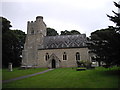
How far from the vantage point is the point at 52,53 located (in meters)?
35.7

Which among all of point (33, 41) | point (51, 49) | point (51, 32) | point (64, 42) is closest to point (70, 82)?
point (51, 49)

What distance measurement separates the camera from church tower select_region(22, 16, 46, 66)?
125 ft

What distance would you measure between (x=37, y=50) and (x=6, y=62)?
44.1ft

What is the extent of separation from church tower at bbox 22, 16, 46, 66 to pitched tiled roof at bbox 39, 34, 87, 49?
2.26m

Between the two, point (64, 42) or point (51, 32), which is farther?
point (51, 32)

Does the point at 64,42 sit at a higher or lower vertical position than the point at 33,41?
lower

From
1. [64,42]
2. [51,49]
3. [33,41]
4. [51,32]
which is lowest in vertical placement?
[51,49]

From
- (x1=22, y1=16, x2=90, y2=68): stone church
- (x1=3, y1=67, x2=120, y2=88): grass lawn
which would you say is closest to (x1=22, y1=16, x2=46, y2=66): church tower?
(x1=22, y1=16, x2=90, y2=68): stone church

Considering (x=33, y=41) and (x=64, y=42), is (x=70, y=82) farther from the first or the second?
(x=33, y=41)

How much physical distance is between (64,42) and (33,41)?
10.5 m

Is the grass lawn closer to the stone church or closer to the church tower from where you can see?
the stone church

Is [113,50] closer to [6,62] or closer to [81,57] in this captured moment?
[81,57]

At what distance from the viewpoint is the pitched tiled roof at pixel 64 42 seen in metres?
36.1

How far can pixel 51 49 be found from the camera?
36469mm
